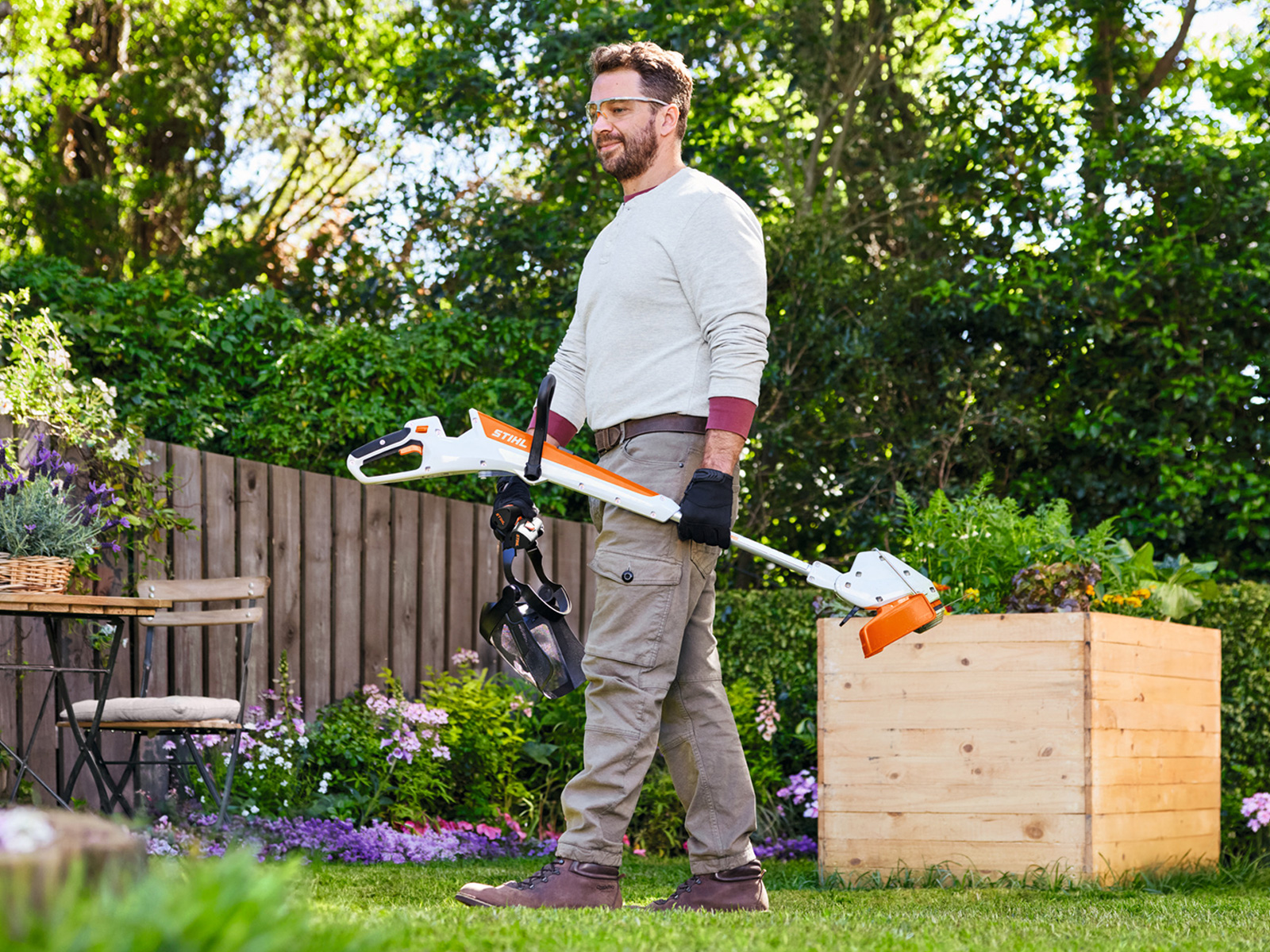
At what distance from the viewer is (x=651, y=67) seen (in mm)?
2865

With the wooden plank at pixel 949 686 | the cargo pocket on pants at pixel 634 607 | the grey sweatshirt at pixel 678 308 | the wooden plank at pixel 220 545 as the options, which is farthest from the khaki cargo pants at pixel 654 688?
the wooden plank at pixel 220 545

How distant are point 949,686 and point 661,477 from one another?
1.33m

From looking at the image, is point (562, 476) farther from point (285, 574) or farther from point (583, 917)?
point (285, 574)

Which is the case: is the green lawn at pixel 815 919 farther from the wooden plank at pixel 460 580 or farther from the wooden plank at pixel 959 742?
the wooden plank at pixel 460 580

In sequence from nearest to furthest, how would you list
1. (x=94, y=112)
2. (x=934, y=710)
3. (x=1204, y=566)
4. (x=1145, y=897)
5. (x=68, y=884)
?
(x=68, y=884) → (x=1145, y=897) → (x=934, y=710) → (x=1204, y=566) → (x=94, y=112)

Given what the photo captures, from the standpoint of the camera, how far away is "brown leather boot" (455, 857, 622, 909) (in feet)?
8.20

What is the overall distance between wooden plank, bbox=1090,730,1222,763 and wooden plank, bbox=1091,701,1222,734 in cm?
1

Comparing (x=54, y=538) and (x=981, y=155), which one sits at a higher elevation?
(x=981, y=155)

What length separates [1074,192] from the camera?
7.38m

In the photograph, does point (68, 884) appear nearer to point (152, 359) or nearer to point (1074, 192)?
point (152, 359)

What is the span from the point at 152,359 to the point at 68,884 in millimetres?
5856

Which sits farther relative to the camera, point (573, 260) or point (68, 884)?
point (573, 260)

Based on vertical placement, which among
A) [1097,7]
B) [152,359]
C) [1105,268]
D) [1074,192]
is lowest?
[152,359]

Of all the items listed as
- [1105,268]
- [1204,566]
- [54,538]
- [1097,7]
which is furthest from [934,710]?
[1097,7]
